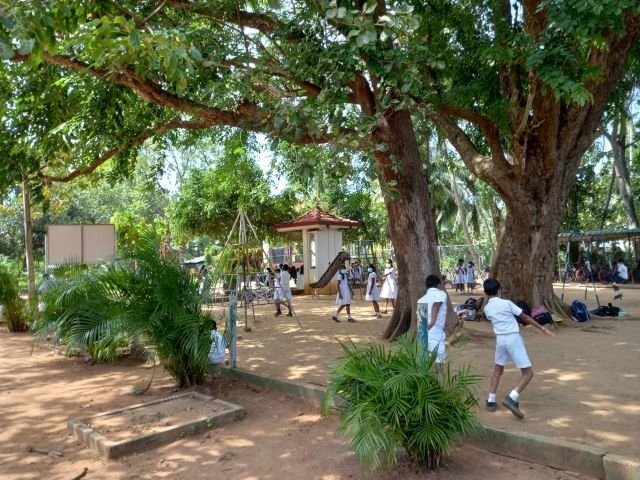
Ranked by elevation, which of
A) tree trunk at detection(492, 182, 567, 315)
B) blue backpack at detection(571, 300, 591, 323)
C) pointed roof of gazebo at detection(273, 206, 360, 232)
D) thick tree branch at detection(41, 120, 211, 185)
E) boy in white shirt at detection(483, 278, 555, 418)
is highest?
thick tree branch at detection(41, 120, 211, 185)

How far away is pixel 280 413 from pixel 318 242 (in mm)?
16085

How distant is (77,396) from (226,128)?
355 inches

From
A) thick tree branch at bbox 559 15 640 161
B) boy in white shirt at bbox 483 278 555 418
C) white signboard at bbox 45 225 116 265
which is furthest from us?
white signboard at bbox 45 225 116 265

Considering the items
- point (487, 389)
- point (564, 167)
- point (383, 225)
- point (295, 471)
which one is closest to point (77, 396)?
point (295, 471)

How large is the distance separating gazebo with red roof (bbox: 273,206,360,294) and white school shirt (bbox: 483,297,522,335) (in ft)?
53.3

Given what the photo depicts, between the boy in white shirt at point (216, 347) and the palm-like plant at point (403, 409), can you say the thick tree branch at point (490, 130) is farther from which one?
the palm-like plant at point (403, 409)

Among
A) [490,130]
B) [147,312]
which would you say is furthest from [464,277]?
[147,312]

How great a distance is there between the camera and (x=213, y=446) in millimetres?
4840

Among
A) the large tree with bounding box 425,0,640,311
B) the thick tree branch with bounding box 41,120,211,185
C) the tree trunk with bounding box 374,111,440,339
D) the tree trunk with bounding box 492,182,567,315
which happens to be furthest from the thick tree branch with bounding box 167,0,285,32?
the tree trunk with bounding box 492,182,567,315

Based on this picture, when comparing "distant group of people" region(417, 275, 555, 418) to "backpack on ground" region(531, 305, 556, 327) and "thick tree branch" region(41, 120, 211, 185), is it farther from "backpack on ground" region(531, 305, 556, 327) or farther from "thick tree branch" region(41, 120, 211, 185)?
"thick tree branch" region(41, 120, 211, 185)

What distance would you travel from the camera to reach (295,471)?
13.9ft

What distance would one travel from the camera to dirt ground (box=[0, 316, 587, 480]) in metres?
4.16

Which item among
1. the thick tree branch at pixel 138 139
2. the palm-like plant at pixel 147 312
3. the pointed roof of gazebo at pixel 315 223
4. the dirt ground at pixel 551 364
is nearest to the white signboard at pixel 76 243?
the thick tree branch at pixel 138 139

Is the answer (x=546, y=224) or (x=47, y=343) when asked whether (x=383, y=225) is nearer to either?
(x=546, y=224)
